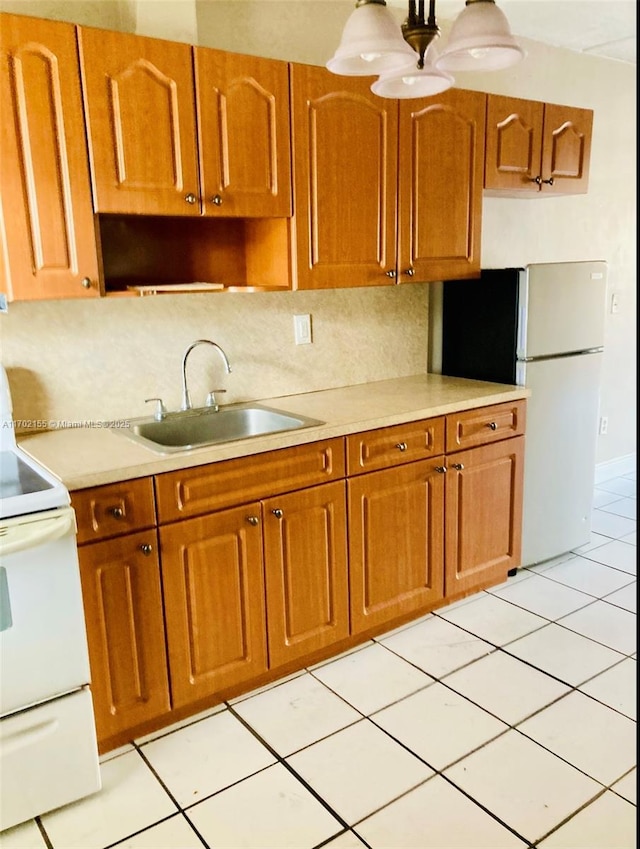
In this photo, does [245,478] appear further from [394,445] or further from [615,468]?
[615,468]

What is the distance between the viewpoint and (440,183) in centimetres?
274

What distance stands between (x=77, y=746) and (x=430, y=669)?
1.22 metres

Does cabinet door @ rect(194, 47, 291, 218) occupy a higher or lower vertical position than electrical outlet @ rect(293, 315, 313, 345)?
higher

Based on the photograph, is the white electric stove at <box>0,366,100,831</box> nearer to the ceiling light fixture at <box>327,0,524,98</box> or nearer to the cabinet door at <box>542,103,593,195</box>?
the ceiling light fixture at <box>327,0,524,98</box>

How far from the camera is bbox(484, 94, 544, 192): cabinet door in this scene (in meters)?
2.84

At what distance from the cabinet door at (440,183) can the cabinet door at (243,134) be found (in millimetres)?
547

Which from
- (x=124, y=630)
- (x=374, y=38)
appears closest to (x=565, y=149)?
(x=374, y=38)

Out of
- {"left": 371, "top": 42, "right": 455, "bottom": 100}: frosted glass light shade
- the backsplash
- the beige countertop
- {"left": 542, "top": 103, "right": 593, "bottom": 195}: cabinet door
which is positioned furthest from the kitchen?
{"left": 371, "top": 42, "right": 455, "bottom": 100}: frosted glass light shade

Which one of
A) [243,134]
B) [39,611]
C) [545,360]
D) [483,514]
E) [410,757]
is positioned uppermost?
[243,134]

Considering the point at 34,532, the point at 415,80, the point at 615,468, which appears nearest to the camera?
the point at 34,532

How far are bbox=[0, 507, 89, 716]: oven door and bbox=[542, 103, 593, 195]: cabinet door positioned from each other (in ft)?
8.29

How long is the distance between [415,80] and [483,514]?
175cm

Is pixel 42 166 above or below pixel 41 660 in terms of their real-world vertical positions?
above

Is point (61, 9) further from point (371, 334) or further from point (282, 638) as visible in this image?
point (282, 638)
